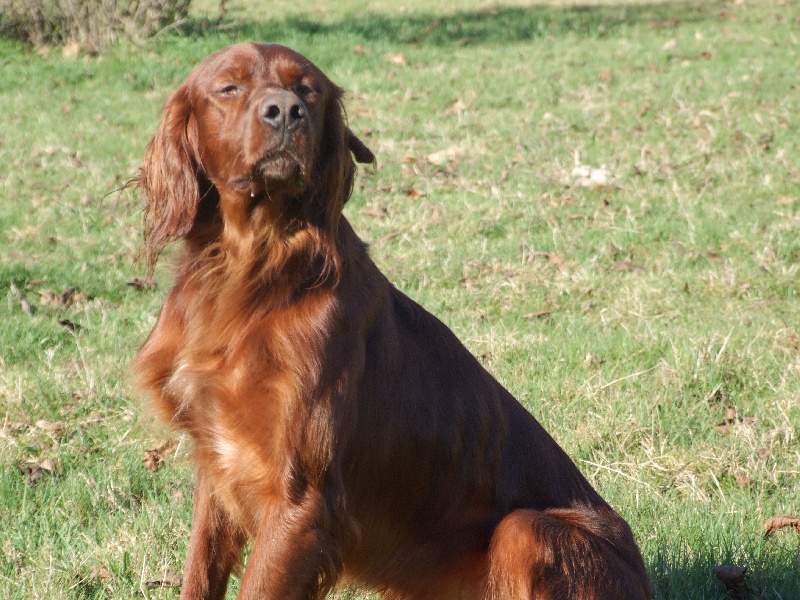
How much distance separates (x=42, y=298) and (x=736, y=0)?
46.5 feet

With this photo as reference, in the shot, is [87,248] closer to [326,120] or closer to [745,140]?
[326,120]

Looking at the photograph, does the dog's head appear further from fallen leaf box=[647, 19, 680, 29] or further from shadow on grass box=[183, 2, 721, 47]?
fallen leaf box=[647, 19, 680, 29]

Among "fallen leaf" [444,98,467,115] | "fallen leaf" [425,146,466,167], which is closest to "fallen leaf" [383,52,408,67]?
"fallen leaf" [444,98,467,115]

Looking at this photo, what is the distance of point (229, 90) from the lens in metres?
2.92

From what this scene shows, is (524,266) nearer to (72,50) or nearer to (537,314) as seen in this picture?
(537,314)

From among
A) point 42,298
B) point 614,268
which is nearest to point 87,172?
point 42,298

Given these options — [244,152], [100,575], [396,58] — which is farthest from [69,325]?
[396,58]

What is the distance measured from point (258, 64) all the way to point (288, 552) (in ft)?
4.59

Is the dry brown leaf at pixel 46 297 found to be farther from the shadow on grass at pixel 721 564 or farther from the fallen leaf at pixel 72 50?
the fallen leaf at pixel 72 50

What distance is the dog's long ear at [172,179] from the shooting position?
2.96 metres

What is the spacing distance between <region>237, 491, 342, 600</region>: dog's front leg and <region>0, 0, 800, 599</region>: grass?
729mm

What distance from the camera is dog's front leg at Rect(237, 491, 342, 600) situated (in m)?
2.65

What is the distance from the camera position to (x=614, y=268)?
6230 mm

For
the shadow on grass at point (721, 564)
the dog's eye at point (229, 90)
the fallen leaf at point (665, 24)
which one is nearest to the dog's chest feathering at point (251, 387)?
the dog's eye at point (229, 90)
